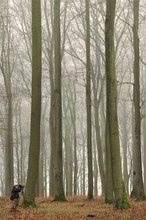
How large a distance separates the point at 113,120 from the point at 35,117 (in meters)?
2.63

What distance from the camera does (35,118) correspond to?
12062mm

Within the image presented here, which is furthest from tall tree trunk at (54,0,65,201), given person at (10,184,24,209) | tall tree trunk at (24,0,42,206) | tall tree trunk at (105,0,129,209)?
tall tree trunk at (105,0,129,209)

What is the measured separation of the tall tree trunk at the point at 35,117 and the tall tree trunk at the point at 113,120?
242 centimetres

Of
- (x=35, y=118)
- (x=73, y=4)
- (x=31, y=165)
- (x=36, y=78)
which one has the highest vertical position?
(x=73, y=4)

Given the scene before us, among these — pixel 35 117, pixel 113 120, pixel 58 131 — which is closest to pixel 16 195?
pixel 35 117

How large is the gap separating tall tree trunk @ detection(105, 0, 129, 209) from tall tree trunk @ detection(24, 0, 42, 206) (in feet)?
7.93

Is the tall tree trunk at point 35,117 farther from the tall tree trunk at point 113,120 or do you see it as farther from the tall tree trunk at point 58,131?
the tall tree trunk at point 58,131

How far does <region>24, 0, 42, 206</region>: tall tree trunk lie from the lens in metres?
11.9

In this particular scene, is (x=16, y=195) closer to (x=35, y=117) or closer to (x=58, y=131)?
(x=35, y=117)

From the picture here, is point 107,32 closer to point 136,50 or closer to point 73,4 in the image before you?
point 136,50

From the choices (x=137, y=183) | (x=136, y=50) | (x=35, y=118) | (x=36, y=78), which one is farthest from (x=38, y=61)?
(x=137, y=183)

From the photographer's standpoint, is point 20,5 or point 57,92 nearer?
point 57,92

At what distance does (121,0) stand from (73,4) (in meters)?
2.90

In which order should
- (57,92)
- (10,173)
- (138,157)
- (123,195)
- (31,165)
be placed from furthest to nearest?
(10,173)
(57,92)
(138,157)
(31,165)
(123,195)
